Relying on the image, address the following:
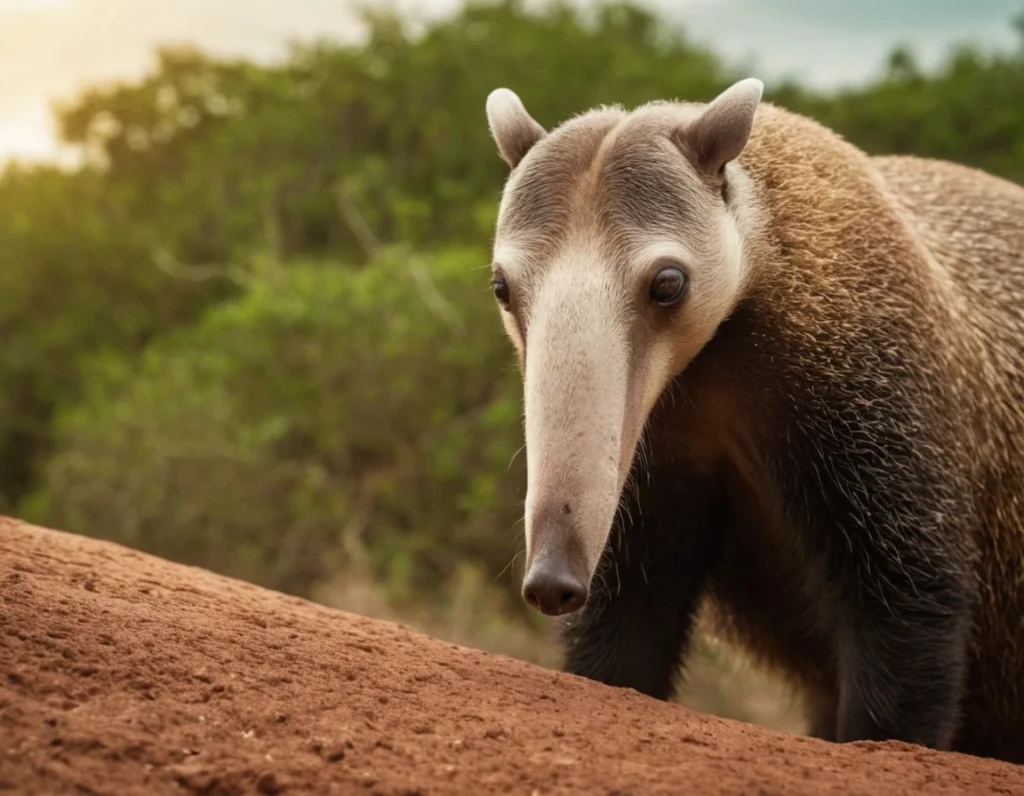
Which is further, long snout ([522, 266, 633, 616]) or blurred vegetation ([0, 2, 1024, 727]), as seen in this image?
blurred vegetation ([0, 2, 1024, 727])

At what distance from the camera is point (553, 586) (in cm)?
382

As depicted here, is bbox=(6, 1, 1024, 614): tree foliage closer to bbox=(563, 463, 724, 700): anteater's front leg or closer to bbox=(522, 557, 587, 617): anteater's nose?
bbox=(563, 463, 724, 700): anteater's front leg

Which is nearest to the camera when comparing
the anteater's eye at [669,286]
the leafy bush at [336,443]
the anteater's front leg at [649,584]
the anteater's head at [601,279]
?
the anteater's head at [601,279]

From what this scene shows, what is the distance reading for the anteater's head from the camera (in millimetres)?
4004

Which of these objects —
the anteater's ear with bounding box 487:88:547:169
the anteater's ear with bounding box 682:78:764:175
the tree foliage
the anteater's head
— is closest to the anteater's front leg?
the anteater's head

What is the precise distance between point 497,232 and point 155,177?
2739 centimetres

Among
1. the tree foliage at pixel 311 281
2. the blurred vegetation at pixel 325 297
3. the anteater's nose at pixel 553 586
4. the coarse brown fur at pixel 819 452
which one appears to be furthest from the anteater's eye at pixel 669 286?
the tree foliage at pixel 311 281

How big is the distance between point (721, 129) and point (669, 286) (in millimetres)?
712

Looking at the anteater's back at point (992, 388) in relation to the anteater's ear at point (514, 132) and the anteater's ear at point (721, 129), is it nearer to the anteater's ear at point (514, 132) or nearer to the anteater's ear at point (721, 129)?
the anteater's ear at point (721, 129)

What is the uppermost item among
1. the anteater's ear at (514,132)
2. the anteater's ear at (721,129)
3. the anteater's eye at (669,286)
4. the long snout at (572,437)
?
→ the anteater's ear at (721,129)

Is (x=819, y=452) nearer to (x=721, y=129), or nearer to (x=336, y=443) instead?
(x=721, y=129)

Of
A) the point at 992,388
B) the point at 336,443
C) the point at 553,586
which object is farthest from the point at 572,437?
the point at 336,443

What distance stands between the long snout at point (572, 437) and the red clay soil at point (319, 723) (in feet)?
1.39

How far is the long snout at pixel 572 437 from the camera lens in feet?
12.7
